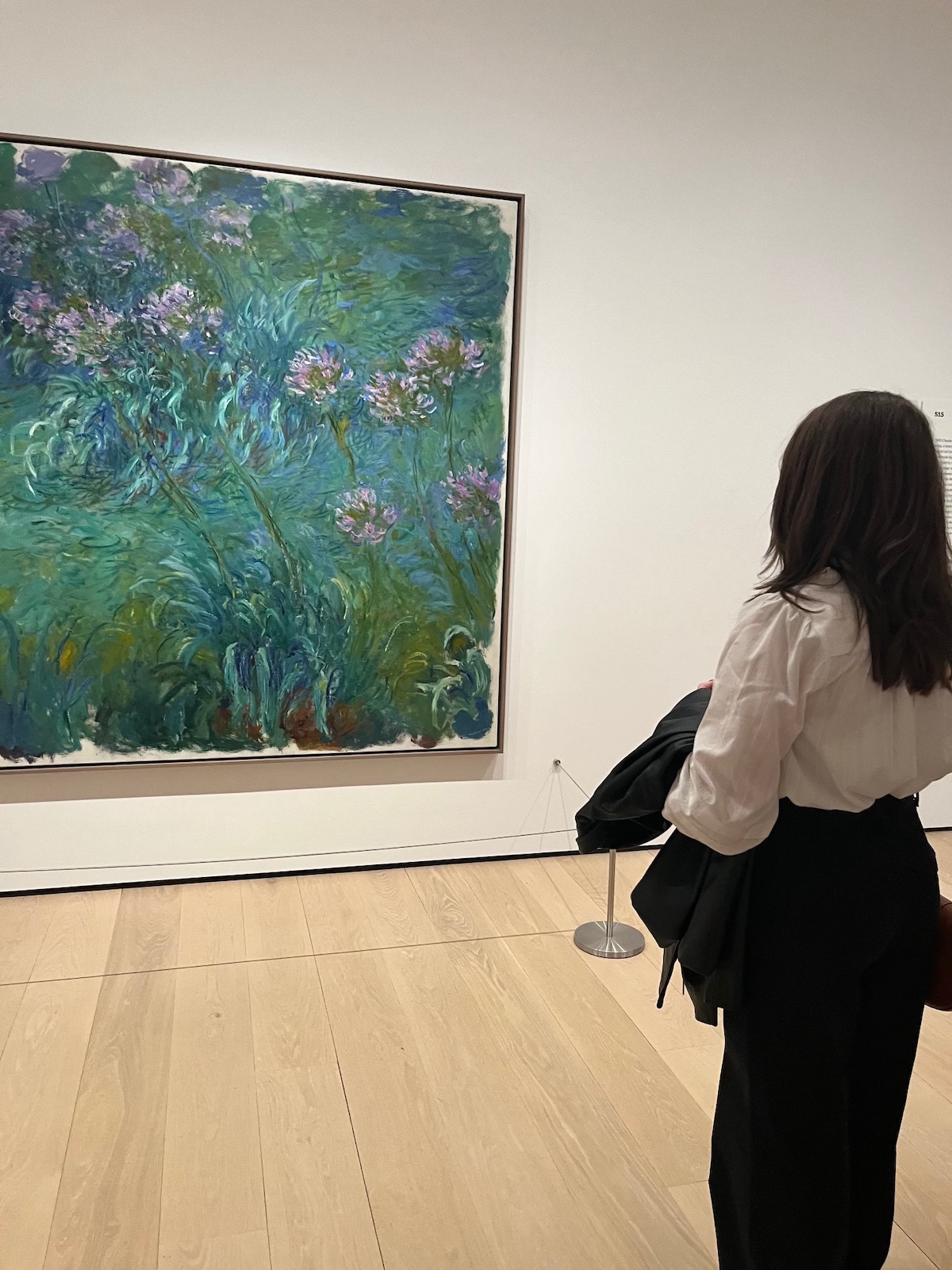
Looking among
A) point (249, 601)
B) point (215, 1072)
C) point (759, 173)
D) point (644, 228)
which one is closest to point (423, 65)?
point (644, 228)

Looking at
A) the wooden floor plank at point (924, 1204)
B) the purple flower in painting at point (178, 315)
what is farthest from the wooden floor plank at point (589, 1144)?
the purple flower in painting at point (178, 315)

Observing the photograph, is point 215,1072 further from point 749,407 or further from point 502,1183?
point 749,407

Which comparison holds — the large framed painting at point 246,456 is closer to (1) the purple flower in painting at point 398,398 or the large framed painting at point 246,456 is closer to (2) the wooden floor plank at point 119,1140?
(1) the purple flower in painting at point 398,398

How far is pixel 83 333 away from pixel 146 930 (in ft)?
6.07

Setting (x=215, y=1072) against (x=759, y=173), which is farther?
(x=759, y=173)

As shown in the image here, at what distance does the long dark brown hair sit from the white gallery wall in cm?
223

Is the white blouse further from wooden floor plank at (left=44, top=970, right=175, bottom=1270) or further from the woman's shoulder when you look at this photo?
wooden floor plank at (left=44, top=970, right=175, bottom=1270)

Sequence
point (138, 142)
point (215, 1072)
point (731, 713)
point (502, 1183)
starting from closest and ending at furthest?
point (731, 713), point (502, 1183), point (215, 1072), point (138, 142)

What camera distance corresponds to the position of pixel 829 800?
1439 mm

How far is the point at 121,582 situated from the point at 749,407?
2353mm

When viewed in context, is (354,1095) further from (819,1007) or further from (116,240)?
(116,240)

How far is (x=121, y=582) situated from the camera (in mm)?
3217

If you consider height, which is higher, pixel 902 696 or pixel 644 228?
pixel 644 228

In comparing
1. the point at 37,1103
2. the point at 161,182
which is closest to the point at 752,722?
the point at 37,1103
